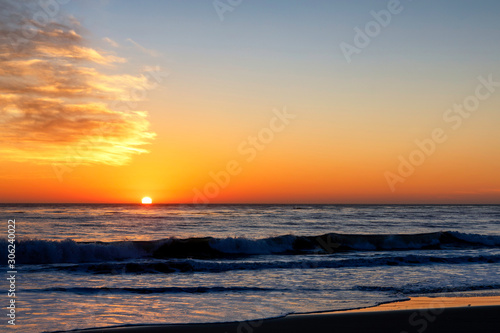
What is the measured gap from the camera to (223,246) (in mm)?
27641

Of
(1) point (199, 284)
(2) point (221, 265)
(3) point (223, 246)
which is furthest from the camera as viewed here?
(3) point (223, 246)

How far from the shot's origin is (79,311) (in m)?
9.76

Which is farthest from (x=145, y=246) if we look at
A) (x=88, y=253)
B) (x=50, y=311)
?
(x=50, y=311)

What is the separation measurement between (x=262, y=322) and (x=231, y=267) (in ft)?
30.1

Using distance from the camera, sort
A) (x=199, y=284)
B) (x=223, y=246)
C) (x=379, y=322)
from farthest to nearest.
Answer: (x=223, y=246)
(x=199, y=284)
(x=379, y=322)

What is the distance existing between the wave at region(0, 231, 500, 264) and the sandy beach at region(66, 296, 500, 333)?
15.5 meters

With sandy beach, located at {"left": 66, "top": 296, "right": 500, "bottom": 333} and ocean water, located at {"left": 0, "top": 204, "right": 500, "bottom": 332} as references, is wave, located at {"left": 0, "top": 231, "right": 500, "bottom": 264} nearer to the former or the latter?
ocean water, located at {"left": 0, "top": 204, "right": 500, "bottom": 332}

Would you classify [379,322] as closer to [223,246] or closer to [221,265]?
[221,265]

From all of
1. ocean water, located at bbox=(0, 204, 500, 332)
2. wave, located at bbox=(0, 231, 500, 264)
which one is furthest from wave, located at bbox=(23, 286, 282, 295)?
wave, located at bbox=(0, 231, 500, 264)

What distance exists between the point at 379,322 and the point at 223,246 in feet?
63.8

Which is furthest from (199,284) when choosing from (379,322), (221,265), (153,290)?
(379,322)

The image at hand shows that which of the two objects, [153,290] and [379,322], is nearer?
[379,322]

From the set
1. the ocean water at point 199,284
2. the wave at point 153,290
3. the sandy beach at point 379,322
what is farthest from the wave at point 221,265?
the sandy beach at point 379,322

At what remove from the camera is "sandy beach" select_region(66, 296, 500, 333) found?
27.1ft
